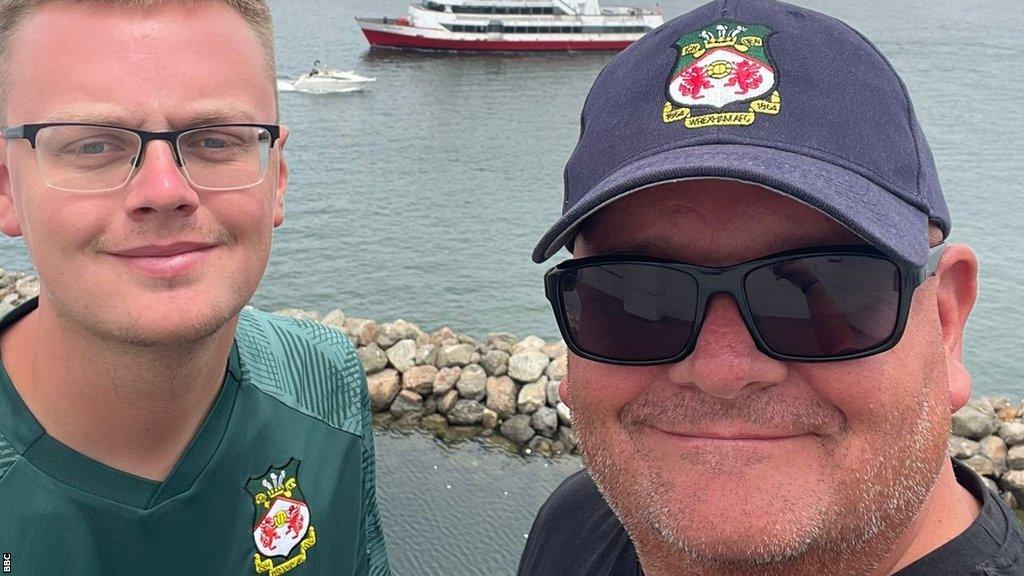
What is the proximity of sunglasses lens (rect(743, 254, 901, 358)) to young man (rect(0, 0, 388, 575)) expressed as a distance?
4.06 feet

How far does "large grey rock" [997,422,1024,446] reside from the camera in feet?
24.8

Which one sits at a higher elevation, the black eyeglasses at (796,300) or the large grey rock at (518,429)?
the black eyeglasses at (796,300)

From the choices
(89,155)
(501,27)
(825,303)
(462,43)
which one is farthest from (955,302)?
(501,27)

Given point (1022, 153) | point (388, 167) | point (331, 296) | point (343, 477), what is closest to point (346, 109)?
point (388, 167)

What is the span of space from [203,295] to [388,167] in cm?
1824

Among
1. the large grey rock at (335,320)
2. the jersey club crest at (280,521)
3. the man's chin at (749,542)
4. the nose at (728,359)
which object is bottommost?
the large grey rock at (335,320)

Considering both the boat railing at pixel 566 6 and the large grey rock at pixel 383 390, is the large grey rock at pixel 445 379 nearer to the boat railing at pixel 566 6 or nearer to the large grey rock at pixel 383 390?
the large grey rock at pixel 383 390

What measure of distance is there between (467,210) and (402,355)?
866cm

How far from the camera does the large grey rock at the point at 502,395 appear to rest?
8.15 m

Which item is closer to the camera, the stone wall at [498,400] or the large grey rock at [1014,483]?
the large grey rock at [1014,483]

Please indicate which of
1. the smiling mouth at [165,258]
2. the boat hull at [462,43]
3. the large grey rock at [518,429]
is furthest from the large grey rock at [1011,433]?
the boat hull at [462,43]

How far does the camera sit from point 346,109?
83.4ft

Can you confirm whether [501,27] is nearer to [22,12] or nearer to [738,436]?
[22,12]

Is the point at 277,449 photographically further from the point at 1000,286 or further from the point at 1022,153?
the point at 1022,153
